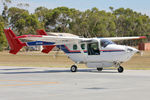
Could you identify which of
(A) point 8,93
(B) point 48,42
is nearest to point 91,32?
(B) point 48,42

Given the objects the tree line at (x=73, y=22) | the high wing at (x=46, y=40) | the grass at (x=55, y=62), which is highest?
the tree line at (x=73, y=22)

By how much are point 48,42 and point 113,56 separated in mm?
5295

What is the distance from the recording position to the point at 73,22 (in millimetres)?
123125

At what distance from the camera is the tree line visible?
113750 millimetres

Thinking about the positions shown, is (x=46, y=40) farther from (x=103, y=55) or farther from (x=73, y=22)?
(x=73, y=22)

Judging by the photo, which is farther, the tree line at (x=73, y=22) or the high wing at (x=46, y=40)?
the tree line at (x=73, y=22)

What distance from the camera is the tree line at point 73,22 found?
113750mm

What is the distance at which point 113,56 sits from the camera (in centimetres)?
2378

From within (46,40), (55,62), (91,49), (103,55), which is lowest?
(55,62)

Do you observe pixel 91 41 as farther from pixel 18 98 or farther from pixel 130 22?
pixel 130 22

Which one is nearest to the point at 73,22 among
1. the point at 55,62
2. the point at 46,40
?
the point at 55,62

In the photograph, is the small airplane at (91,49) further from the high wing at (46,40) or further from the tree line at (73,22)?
the tree line at (73,22)

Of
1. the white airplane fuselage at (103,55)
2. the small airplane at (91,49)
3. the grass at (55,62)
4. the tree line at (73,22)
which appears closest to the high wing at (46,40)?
the small airplane at (91,49)

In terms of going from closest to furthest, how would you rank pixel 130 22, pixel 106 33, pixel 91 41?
pixel 91 41 → pixel 106 33 → pixel 130 22
